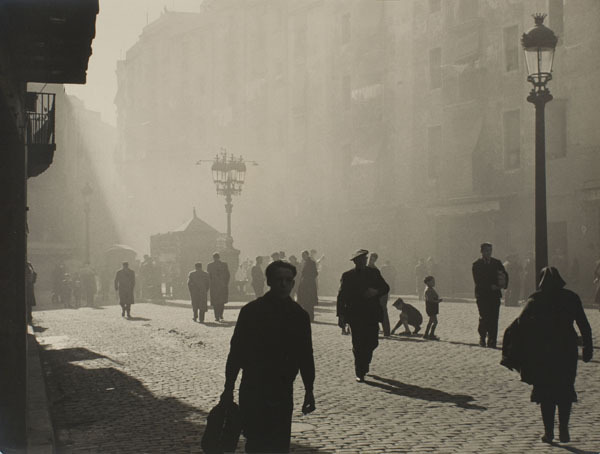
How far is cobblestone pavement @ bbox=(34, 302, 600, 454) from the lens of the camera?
6906mm

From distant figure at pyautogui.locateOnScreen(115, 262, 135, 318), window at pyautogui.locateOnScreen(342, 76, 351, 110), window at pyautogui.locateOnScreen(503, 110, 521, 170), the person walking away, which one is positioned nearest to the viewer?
the person walking away

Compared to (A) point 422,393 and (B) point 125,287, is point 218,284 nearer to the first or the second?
(B) point 125,287

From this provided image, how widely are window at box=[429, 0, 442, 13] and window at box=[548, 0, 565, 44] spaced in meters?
7.45

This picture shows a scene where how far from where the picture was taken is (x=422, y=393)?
9414 millimetres

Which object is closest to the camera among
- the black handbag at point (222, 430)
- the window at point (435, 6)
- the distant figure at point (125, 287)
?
the black handbag at point (222, 430)

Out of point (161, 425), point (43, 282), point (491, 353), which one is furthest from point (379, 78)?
point (161, 425)

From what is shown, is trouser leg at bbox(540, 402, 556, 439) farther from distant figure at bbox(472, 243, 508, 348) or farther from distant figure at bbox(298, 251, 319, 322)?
distant figure at bbox(298, 251, 319, 322)

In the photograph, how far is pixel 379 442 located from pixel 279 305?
227 cm

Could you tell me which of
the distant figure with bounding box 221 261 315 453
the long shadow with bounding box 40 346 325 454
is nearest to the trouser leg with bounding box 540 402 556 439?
the long shadow with bounding box 40 346 325 454

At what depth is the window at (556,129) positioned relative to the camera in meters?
30.2

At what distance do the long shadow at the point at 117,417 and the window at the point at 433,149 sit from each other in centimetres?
2744

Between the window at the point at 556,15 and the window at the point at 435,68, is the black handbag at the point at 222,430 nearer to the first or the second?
the window at the point at 556,15

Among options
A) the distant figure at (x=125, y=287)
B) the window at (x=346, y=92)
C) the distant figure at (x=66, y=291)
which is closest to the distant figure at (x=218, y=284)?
the distant figure at (x=125, y=287)

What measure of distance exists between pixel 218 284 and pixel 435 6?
2090cm
